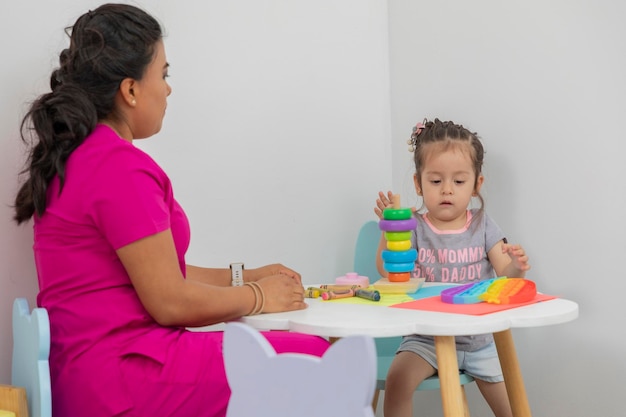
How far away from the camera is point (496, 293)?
1.60 meters

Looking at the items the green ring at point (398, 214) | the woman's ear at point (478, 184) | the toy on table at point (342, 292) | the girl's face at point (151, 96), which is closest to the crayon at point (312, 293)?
the toy on table at point (342, 292)

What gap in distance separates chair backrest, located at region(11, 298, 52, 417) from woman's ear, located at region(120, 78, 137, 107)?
441 mm

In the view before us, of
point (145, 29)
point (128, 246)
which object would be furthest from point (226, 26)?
point (128, 246)

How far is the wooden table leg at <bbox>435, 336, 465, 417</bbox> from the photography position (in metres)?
1.47

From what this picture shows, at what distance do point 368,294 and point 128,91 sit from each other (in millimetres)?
649

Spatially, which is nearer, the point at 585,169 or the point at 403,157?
the point at 585,169

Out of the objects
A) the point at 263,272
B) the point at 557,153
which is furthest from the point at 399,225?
the point at 557,153

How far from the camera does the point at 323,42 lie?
2447 mm

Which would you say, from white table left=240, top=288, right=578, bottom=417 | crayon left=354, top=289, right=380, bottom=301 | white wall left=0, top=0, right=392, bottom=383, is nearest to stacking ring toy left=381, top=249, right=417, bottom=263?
crayon left=354, top=289, right=380, bottom=301

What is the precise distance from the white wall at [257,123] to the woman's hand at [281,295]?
514 mm

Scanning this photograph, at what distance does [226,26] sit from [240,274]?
2.36 feet

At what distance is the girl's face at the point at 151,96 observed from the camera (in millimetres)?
1589

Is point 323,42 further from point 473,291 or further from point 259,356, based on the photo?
point 259,356

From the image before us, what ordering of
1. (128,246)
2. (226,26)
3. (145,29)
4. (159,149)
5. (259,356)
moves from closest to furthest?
(259,356), (128,246), (145,29), (159,149), (226,26)
